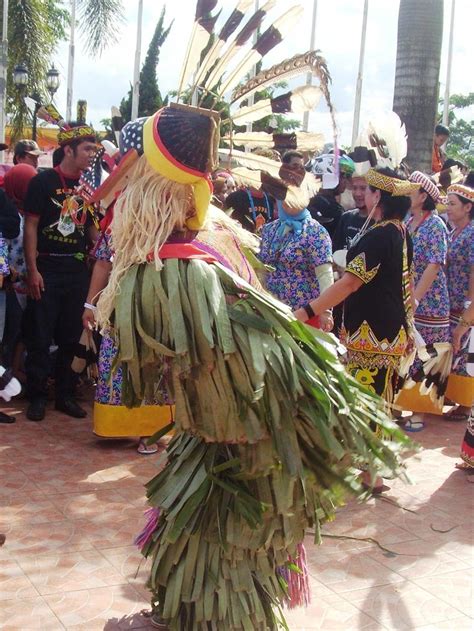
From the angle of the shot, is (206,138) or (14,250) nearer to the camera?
(206,138)

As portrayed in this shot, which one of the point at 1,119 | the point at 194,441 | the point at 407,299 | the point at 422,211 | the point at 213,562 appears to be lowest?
the point at 213,562

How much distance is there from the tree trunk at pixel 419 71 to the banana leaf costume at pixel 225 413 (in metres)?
6.38

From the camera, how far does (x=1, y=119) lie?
21.2 m

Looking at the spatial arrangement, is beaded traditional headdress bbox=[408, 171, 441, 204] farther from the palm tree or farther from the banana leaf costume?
the palm tree

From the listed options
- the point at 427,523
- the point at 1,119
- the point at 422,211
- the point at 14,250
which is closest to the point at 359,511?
the point at 427,523

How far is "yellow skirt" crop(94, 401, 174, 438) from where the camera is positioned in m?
5.46

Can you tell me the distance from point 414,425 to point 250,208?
85.3 inches

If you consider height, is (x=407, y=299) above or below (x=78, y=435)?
above

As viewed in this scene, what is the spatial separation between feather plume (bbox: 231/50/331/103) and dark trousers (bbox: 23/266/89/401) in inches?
136

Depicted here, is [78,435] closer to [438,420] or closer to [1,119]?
[438,420]

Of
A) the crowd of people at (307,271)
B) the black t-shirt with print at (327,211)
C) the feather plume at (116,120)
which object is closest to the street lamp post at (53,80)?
the crowd of people at (307,271)

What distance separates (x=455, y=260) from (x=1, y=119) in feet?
56.1

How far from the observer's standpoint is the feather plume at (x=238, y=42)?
2717 millimetres

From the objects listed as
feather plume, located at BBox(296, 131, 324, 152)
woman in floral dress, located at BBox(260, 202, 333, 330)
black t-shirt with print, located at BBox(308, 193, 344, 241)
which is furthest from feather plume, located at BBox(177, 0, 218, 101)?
black t-shirt with print, located at BBox(308, 193, 344, 241)
